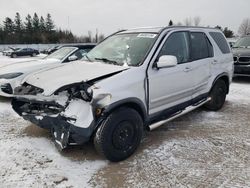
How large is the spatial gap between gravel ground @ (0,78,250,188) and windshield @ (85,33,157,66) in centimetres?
136

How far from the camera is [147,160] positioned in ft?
12.1

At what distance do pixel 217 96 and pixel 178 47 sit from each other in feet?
6.44

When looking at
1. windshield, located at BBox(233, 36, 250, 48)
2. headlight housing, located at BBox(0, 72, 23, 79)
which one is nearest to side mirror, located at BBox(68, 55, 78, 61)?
headlight housing, located at BBox(0, 72, 23, 79)

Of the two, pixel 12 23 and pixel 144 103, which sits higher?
pixel 12 23

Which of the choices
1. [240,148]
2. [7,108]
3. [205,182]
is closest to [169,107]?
[240,148]

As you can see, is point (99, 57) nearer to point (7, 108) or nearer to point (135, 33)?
point (135, 33)

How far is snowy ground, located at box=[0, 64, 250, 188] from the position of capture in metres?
3.19

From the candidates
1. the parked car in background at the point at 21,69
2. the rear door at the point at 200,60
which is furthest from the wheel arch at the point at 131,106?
the parked car in background at the point at 21,69

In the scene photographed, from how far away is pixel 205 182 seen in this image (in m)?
3.17

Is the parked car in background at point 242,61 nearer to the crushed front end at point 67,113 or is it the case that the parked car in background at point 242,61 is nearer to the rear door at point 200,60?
the rear door at point 200,60

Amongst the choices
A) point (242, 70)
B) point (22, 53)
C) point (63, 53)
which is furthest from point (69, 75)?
point (22, 53)

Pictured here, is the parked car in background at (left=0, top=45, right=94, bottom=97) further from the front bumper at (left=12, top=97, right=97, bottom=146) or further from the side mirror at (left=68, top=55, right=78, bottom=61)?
the front bumper at (left=12, top=97, right=97, bottom=146)

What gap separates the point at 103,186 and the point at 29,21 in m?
82.4

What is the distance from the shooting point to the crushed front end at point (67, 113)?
326 cm
